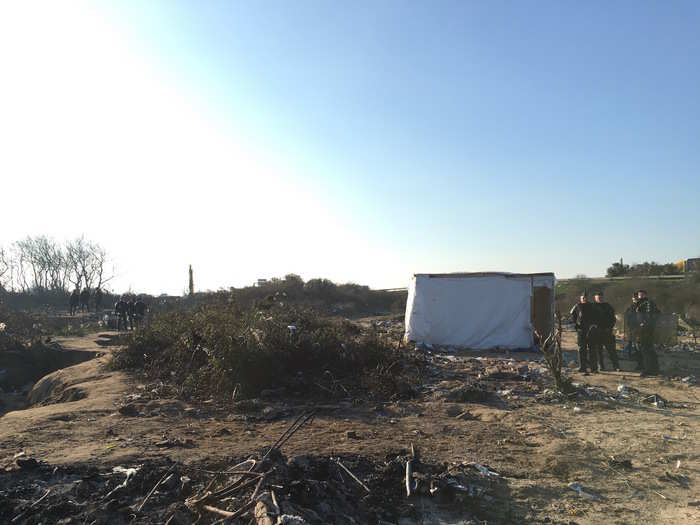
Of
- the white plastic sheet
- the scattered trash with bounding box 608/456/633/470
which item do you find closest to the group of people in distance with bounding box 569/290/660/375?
the white plastic sheet

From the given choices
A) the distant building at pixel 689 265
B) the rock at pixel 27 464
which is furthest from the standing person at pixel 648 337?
the distant building at pixel 689 265

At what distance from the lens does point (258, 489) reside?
140 inches

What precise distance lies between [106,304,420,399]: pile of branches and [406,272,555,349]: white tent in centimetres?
431

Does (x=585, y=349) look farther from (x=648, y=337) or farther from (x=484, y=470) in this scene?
(x=484, y=470)

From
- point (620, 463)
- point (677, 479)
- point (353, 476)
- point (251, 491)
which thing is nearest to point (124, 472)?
point (251, 491)

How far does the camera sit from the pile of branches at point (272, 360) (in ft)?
27.0

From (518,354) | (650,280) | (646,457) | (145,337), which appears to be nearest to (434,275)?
(518,354)

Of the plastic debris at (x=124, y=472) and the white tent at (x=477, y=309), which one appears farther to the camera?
the white tent at (x=477, y=309)

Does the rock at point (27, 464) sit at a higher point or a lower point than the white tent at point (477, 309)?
lower

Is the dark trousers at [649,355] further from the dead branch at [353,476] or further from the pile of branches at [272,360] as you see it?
the dead branch at [353,476]

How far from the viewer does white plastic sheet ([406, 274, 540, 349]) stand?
45.2ft

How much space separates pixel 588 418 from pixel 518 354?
22.1ft

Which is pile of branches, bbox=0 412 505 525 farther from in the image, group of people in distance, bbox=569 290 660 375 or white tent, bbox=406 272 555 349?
white tent, bbox=406 272 555 349

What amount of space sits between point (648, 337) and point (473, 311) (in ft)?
16.4
